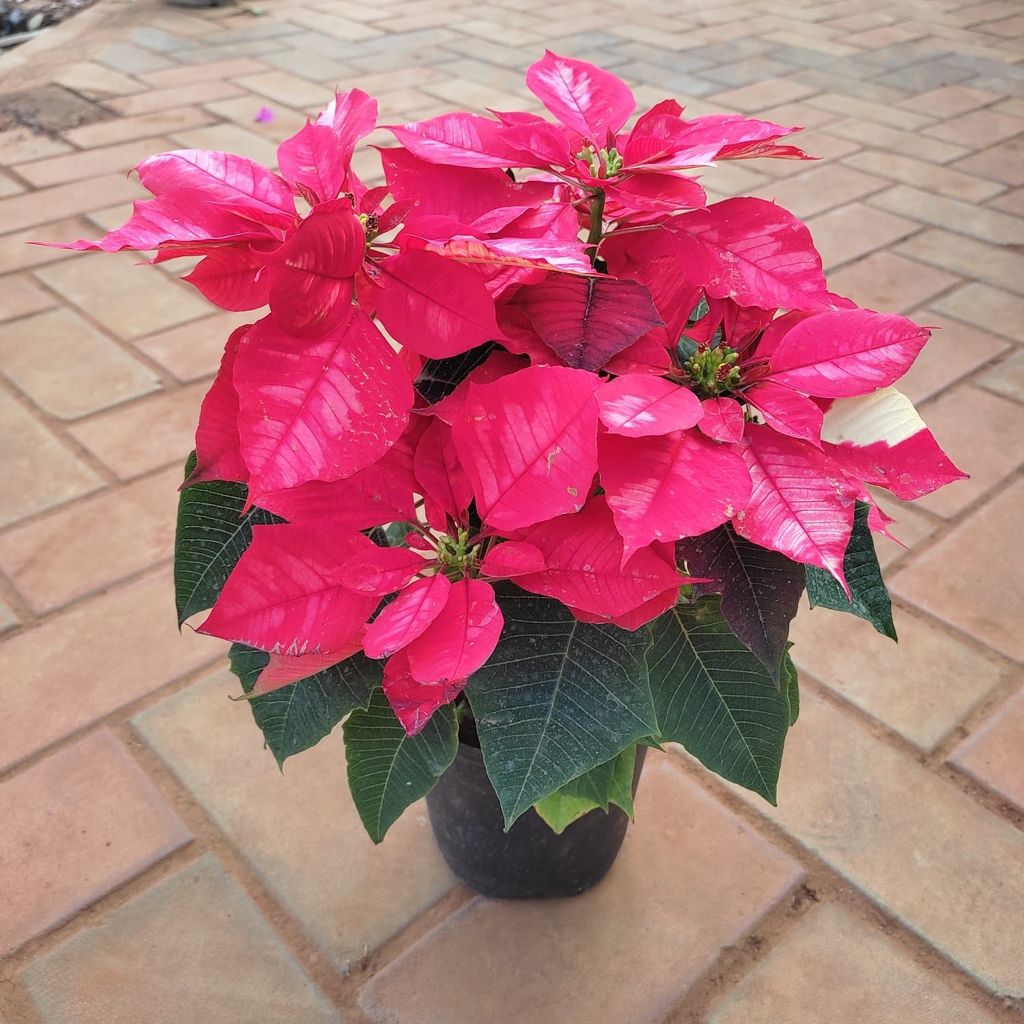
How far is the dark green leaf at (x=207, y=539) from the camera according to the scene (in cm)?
63

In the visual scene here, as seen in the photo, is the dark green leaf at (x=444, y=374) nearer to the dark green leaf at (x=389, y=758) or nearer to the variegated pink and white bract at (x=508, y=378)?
the variegated pink and white bract at (x=508, y=378)

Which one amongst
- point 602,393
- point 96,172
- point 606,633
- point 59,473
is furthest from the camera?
point 96,172

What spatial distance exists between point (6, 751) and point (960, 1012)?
1.01m

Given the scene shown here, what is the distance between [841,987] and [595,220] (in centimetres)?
75

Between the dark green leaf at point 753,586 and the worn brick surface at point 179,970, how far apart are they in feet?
1.98

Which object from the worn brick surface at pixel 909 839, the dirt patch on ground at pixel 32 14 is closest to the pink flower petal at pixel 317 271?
the worn brick surface at pixel 909 839

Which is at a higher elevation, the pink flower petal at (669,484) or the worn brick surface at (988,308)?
the pink flower petal at (669,484)

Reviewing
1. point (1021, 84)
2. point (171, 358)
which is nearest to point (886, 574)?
point (171, 358)

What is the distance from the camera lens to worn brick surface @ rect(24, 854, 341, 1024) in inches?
36.7

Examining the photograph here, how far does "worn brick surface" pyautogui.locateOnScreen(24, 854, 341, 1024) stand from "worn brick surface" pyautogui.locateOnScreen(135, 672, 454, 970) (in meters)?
0.04

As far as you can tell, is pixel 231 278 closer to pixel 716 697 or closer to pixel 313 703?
pixel 313 703

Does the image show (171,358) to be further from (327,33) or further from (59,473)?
(327,33)

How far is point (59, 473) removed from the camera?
156cm

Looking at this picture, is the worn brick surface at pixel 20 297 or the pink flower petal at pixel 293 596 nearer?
the pink flower petal at pixel 293 596
